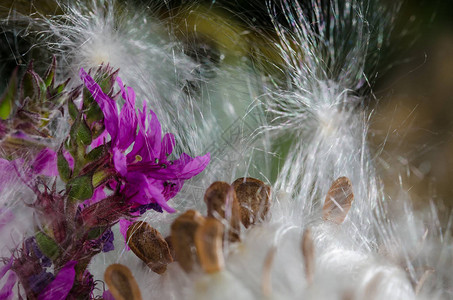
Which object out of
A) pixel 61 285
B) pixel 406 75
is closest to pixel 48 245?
pixel 61 285

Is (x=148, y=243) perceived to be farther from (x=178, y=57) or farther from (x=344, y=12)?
(x=344, y=12)

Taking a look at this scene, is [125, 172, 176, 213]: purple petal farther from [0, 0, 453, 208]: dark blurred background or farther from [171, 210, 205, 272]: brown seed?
[0, 0, 453, 208]: dark blurred background

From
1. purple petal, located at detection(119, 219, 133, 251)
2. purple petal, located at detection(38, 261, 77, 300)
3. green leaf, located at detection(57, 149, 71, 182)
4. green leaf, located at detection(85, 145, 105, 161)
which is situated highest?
green leaf, located at detection(85, 145, 105, 161)

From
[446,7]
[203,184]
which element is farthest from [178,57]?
[446,7]

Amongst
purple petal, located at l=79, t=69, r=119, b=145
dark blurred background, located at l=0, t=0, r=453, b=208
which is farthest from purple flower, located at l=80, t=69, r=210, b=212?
dark blurred background, located at l=0, t=0, r=453, b=208

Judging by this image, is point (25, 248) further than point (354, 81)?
No

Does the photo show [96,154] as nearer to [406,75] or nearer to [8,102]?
[8,102]
